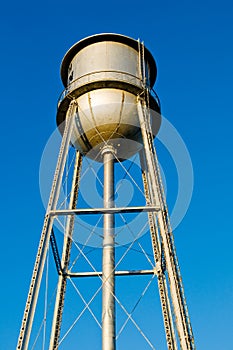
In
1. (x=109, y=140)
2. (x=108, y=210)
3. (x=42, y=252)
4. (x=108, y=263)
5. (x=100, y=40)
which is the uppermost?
(x=100, y=40)

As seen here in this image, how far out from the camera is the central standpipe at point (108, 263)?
10.4 m

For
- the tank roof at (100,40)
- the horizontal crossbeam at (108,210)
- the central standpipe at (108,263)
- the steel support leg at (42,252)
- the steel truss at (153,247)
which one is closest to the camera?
the steel support leg at (42,252)

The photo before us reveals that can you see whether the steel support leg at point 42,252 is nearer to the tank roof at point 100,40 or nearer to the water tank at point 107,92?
the water tank at point 107,92

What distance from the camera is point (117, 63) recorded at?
40.6 feet

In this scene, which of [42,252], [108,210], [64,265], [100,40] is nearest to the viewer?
[42,252]

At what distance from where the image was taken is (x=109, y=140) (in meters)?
12.4

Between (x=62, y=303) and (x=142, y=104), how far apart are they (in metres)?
5.29

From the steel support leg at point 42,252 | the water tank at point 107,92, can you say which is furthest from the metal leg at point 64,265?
the steel support leg at point 42,252

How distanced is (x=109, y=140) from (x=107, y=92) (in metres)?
1.25

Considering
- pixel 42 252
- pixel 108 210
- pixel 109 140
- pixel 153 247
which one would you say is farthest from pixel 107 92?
pixel 42 252

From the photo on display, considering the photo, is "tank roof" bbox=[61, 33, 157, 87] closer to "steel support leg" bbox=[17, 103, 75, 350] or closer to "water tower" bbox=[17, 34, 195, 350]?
"water tower" bbox=[17, 34, 195, 350]

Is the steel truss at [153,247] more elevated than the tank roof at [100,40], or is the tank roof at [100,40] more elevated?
the tank roof at [100,40]

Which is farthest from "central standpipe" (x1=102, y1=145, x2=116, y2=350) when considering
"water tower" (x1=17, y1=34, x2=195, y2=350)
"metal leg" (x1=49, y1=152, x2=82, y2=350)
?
"metal leg" (x1=49, y1=152, x2=82, y2=350)

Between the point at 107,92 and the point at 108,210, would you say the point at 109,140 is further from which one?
the point at 108,210
